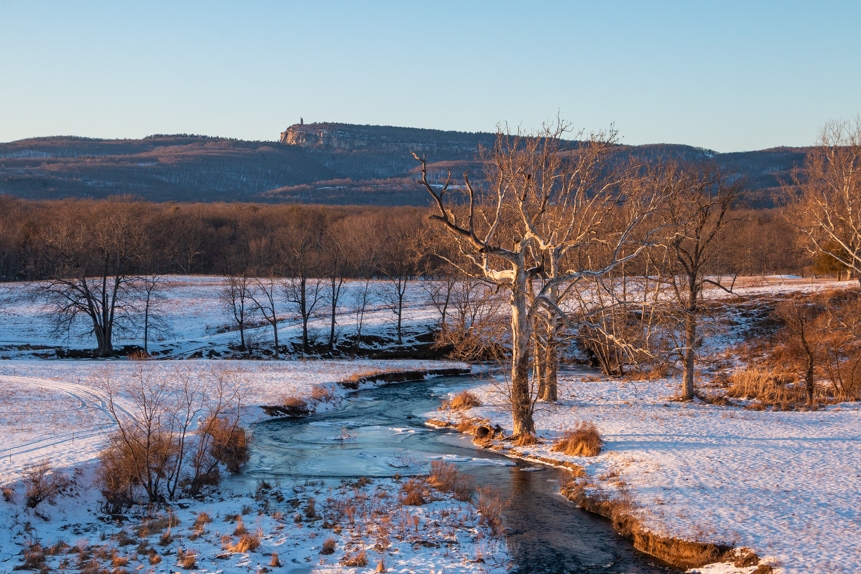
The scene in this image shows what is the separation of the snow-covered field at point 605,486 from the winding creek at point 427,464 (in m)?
0.89

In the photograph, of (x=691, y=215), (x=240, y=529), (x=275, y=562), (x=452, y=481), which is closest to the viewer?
(x=275, y=562)

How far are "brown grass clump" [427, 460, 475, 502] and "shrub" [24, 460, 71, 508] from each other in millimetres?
8280

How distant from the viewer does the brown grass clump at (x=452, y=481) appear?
16.1m

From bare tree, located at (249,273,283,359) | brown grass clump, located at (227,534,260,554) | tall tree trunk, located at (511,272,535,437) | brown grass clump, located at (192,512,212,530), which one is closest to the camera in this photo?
Answer: brown grass clump, located at (227,534,260,554)

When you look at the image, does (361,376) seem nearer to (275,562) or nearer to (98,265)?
(275,562)

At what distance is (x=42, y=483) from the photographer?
14609 mm

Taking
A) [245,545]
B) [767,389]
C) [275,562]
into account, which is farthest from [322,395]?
[275,562]

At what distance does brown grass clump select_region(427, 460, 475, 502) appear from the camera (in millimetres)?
16109

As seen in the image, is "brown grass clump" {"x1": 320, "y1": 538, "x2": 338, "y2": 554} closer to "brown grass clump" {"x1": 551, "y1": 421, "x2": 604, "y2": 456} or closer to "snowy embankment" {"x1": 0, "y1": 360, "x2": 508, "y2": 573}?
"snowy embankment" {"x1": 0, "y1": 360, "x2": 508, "y2": 573}

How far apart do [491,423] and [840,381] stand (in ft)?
48.0

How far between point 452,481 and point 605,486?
3.62 metres

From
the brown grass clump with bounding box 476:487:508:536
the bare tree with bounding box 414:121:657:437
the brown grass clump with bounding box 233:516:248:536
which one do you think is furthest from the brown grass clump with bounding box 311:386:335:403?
the brown grass clump with bounding box 233:516:248:536

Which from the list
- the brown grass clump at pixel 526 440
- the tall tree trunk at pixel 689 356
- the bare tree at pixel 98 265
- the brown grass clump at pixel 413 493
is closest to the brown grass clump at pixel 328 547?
the brown grass clump at pixel 413 493

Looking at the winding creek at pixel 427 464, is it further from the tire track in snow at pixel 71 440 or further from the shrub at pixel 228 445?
the tire track in snow at pixel 71 440
